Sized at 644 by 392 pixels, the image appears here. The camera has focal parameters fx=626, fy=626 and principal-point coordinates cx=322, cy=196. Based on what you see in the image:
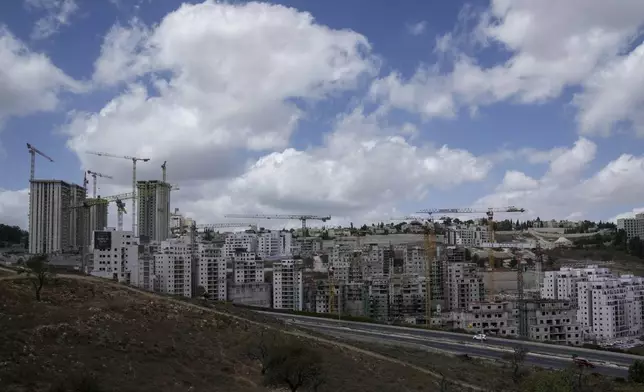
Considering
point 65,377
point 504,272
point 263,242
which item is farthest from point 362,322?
point 263,242

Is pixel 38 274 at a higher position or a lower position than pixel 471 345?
higher

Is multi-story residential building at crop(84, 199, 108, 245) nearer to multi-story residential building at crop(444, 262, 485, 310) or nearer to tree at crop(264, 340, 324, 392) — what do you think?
multi-story residential building at crop(444, 262, 485, 310)

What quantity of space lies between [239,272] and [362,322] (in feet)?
100

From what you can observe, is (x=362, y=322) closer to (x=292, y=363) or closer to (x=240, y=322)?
(x=240, y=322)

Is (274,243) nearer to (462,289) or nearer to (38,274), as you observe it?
(462,289)

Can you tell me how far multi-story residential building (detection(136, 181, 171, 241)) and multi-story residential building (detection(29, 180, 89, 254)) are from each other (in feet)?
68.5

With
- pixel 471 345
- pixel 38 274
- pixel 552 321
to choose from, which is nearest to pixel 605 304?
pixel 552 321

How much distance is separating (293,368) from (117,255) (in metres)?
59.5

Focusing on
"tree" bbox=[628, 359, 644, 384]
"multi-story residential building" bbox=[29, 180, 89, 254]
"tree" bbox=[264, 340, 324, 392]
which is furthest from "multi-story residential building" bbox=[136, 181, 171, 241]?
"tree" bbox=[264, 340, 324, 392]

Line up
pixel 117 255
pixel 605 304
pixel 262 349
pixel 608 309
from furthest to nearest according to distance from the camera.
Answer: pixel 605 304 → pixel 608 309 → pixel 117 255 → pixel 262 349

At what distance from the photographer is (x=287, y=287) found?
95.6 metres

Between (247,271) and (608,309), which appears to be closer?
(608,309)

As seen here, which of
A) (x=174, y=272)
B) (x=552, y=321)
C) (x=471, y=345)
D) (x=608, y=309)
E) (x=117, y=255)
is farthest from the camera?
(x=174, y=272)

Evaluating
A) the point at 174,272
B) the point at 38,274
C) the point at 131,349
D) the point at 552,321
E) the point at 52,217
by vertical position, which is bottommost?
the point at 552,321
